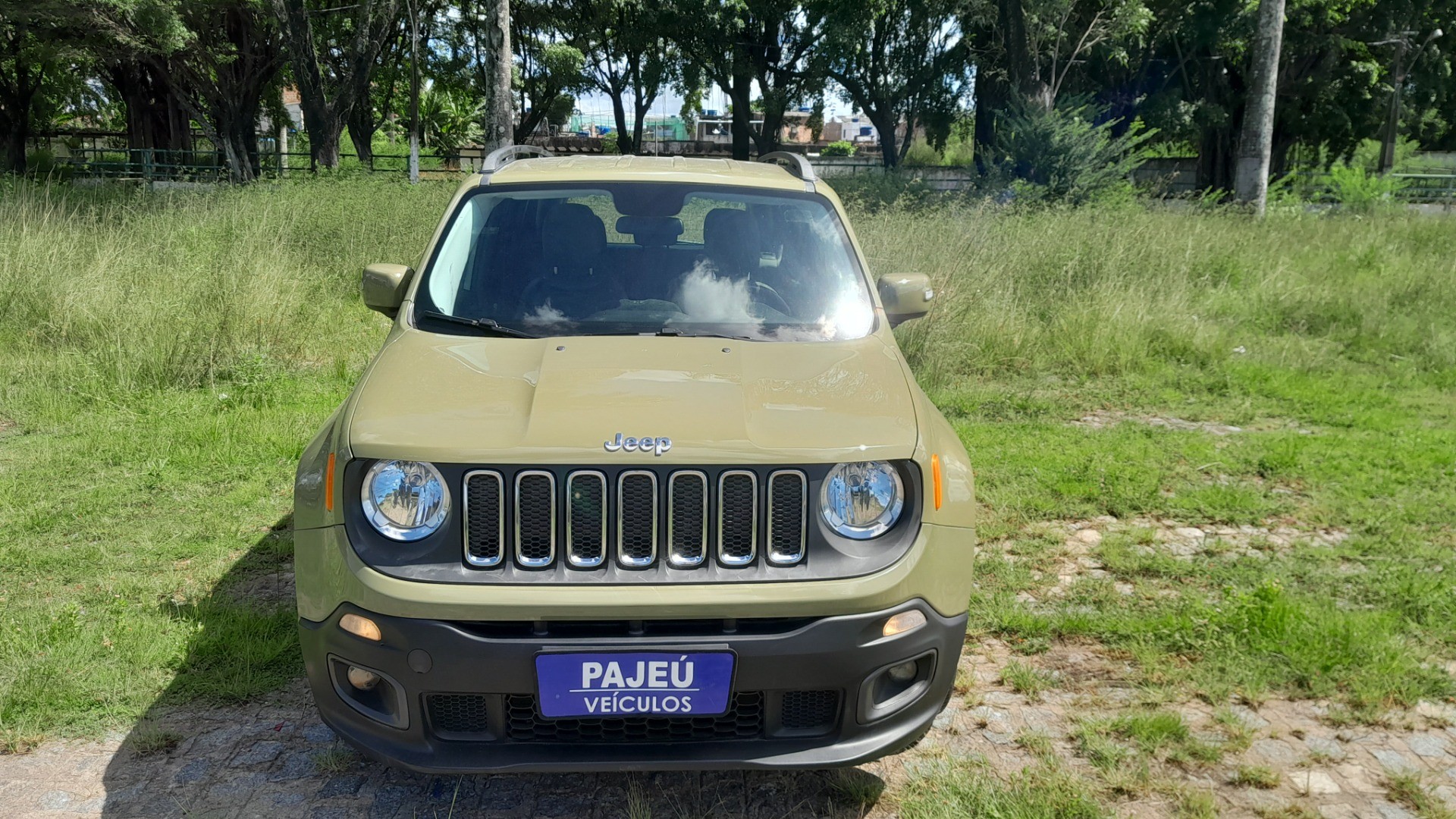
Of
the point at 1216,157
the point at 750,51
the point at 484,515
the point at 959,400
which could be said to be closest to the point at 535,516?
the point at 484,515

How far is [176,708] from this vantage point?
3498mm

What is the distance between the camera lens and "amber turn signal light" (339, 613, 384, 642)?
2.53 metres

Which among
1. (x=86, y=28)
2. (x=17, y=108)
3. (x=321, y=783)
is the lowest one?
(x=321, y=783)

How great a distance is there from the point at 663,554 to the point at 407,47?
128 ft

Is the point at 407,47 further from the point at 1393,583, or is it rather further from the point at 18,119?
the point at 1393,583

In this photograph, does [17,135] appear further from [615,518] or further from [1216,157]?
[615,518]

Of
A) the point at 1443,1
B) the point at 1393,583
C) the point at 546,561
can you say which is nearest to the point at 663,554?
the point at 546,561

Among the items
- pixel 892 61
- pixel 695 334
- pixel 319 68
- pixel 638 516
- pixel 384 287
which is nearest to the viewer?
pixel 638 516

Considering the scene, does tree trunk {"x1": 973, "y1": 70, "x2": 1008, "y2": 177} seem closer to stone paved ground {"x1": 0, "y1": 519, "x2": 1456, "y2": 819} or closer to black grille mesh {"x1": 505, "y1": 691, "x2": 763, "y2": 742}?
stone paved ground {"x1": 0, "y1": 519, "x2": 1456, "y2": 819}

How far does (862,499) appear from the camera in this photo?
107 inches

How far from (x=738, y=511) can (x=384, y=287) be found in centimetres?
197

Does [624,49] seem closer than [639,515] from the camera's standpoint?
No

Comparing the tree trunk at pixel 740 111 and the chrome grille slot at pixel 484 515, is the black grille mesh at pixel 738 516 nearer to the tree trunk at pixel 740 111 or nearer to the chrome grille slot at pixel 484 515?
the chrome grille slot at pixel 484 515

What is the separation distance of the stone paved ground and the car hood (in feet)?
3.47
